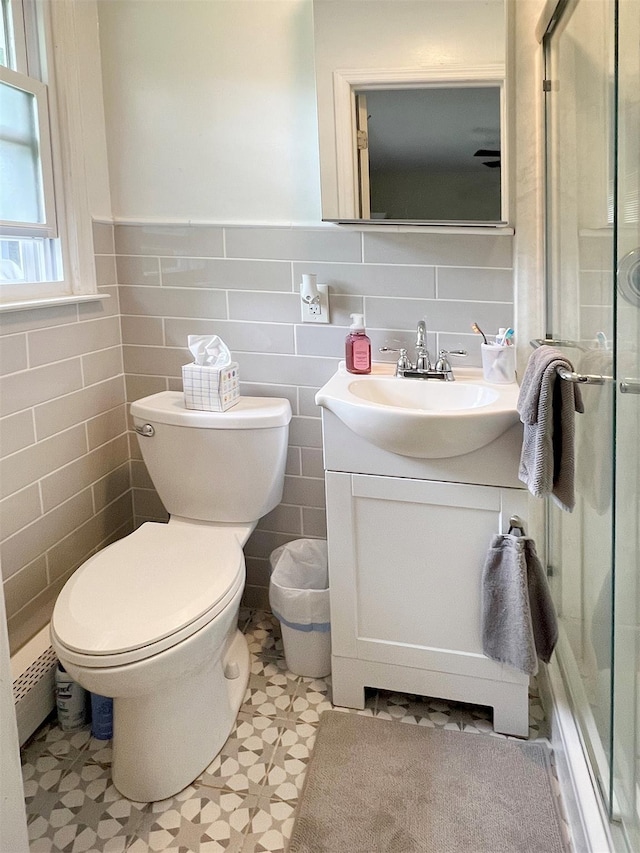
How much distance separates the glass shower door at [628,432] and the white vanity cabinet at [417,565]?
1.33 ft

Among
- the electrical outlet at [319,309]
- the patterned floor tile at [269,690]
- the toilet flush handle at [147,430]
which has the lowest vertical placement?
the patterned floor tile at [269,690]

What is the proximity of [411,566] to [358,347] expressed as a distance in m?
0.60

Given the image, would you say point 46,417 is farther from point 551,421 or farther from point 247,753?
point 551,421

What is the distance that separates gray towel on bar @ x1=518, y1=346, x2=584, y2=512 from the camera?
132 centimetres

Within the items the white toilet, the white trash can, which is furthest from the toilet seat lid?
the white trash can

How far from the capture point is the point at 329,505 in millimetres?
1684

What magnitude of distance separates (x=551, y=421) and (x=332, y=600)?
758 millimetres

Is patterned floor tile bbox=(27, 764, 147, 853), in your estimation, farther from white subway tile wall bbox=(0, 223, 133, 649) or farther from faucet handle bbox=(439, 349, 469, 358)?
faucet handle bbox=(439, 349, 469, 358)

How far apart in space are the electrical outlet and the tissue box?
0.29 metres

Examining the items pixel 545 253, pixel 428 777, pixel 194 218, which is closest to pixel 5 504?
pixel 194 218

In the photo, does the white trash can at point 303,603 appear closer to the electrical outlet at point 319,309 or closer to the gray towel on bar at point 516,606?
the gray towel on bar at point 516,606

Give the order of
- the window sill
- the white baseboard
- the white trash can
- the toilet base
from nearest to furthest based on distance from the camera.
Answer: the white baseboard, the toilet base, the window sill, the white trash can

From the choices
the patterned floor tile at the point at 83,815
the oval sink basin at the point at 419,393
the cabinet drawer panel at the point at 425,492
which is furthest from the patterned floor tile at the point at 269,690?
the oval sink basin at the point at 419,393

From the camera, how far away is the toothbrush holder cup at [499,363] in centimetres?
172
